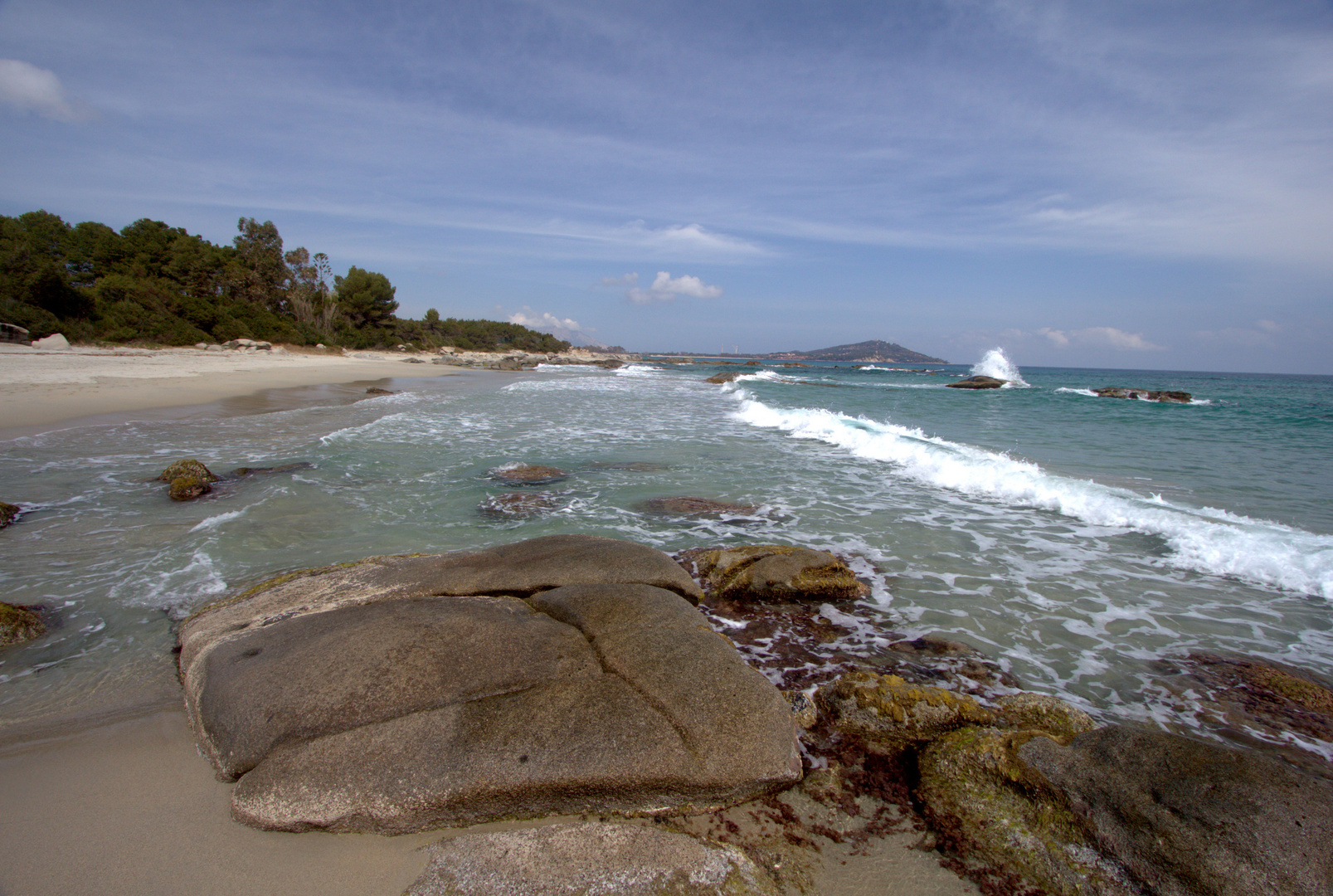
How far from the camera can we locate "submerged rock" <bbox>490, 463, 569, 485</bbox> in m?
10.2

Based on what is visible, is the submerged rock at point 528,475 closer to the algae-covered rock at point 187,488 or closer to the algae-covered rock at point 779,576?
the algae-covered rock at point 187,488

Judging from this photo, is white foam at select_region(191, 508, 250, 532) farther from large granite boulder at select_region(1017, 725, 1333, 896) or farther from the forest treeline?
the forest treeline

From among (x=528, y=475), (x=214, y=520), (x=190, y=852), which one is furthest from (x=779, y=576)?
(x=214, y=520)

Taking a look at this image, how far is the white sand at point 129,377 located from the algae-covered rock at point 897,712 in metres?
17.3

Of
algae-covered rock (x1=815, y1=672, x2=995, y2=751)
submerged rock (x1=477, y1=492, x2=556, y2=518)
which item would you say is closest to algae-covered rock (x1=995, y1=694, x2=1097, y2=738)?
algae-covered rock (x1=815, y1=672, x2=995, y2=751)

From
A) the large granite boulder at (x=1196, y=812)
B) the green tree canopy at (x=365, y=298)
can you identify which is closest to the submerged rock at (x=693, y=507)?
the large granite boulder at (x=1196, y=812)

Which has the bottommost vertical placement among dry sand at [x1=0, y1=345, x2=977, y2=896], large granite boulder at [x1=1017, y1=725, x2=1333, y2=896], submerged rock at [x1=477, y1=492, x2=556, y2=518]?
dry sand at [x1=0, y1=345, x2=977, y2=896]

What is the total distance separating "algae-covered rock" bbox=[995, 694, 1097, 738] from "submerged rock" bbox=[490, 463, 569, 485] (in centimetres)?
783

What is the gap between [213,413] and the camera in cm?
1630

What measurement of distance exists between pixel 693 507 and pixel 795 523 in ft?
5.07

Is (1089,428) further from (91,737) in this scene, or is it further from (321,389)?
(321,389)

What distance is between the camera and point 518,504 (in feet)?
28.9

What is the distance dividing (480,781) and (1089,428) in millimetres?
23991

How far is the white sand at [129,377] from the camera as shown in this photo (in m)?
15.6
